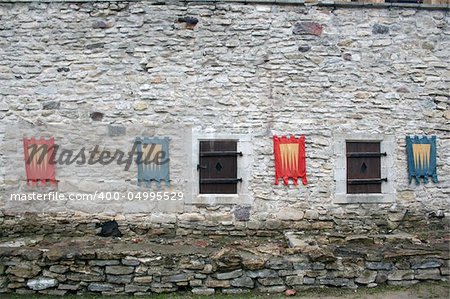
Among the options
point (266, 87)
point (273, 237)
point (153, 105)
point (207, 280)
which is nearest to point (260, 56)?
point (266, 87)

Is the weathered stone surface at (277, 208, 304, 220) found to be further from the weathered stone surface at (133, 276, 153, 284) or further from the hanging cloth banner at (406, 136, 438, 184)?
the weathered stone surface at (133, 276, 153, 284)

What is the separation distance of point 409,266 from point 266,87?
3.69m

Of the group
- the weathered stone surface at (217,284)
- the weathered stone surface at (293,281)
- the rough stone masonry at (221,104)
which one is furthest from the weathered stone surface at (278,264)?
the rough stone masonry at (221,104)

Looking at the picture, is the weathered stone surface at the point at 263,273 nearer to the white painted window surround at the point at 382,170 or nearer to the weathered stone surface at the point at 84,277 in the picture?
the weathered stone surface at the point at 84,277

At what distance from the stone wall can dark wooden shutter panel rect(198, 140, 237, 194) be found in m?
0.22

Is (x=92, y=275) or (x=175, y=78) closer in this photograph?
(x=92, y=275)

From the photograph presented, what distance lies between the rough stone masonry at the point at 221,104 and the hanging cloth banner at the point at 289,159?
0.13 m

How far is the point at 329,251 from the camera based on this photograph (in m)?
6.33

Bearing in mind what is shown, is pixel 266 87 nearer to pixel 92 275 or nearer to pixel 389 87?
pixel 389 87

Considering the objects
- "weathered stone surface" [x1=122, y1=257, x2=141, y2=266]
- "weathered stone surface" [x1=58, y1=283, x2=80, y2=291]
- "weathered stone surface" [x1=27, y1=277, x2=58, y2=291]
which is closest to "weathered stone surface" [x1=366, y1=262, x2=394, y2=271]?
"weathered stone surface" [x1=122, y1=257, x2=141, y2=266]

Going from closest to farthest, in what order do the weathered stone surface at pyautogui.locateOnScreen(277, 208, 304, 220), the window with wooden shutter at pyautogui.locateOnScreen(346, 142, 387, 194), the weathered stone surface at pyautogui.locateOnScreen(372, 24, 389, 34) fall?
the weathered stone surface at pyautogui.locateOnScreen(277, 208, 304, 220) < the window with wooden shutter at pyautogui.locateOnScreen(346, 142, 387, 194) < the weathered stone surface at pyautogui.locateOnScreen(372, 24, 389, 34)

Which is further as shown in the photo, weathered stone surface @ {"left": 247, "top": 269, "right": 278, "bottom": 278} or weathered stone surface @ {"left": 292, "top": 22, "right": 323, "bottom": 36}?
weathered stone surface @ {"left": 292, "top": 22, "right": 323, "bottom": 36}

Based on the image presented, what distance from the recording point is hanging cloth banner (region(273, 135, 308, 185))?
780 cm

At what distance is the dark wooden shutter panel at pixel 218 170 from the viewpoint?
778 centimetres
